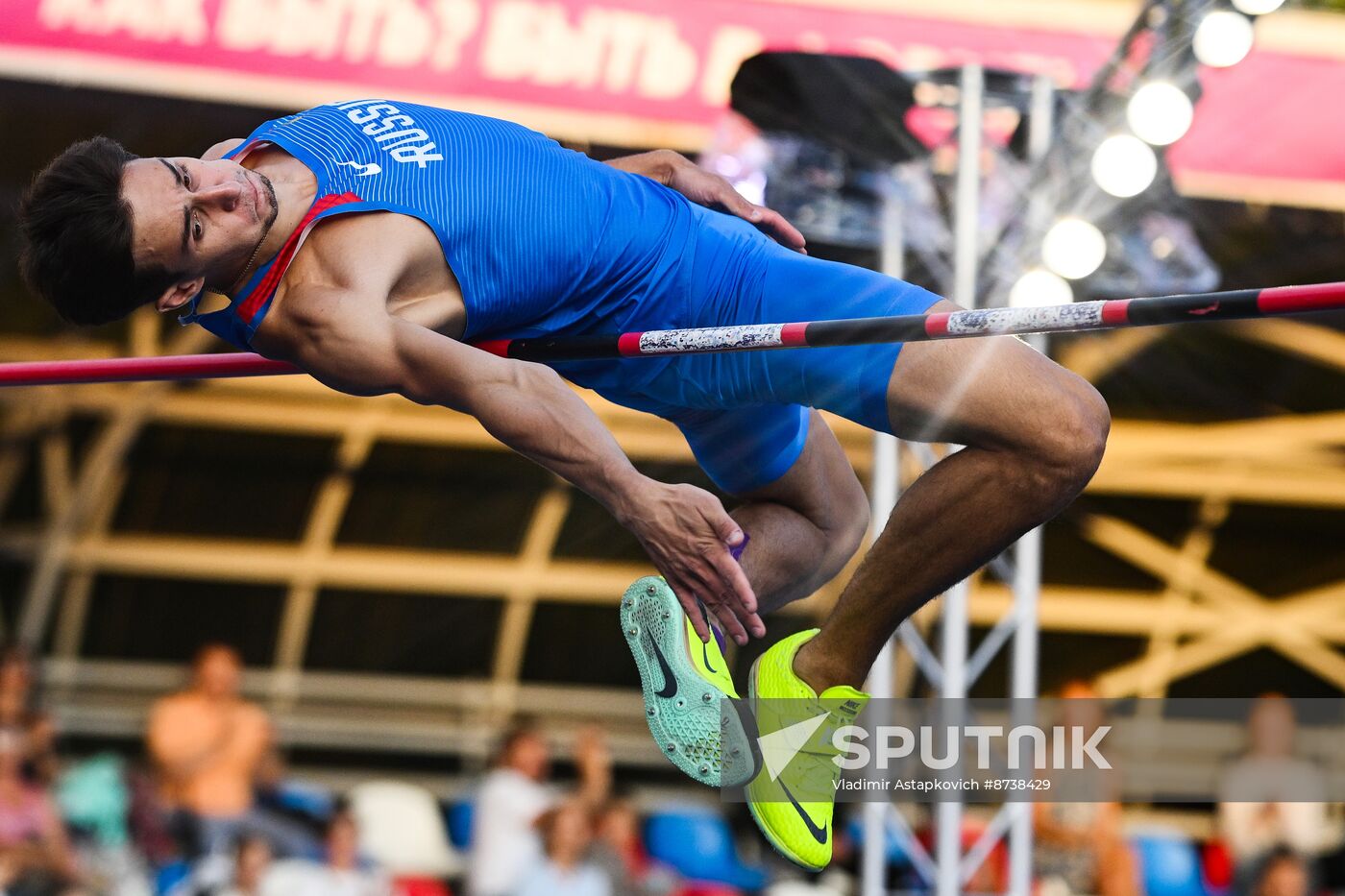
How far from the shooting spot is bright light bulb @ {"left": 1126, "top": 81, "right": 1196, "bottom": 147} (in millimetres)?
5258

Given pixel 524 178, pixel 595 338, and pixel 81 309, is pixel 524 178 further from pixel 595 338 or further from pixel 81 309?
pixel 81 309

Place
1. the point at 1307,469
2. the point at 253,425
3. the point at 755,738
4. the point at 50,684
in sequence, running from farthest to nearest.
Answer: the point at 1307,469 < the point at 253,425 < the point at 50,684 < the point at 755,738

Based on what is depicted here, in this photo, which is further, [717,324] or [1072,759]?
[1072,759]

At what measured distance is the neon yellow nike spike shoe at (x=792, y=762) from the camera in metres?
3.00

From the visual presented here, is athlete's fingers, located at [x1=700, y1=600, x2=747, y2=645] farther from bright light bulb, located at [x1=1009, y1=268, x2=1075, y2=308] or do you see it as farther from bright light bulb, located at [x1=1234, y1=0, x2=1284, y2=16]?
bright light bulb, located at [x1=1234, y1=0, x2=1284, y2=16]

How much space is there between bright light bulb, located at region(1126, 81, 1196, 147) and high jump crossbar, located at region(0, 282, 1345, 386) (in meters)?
2.65

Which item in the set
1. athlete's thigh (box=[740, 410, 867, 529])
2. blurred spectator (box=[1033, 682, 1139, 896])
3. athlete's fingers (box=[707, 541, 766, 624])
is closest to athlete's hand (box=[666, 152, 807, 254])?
athlete's thigh (box=[740, 410, 867, 529])

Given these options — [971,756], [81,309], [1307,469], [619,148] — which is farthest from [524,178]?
[1307,469]

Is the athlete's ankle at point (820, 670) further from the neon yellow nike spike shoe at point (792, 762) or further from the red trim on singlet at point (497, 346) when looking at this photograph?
the red trim on singlet at point (497, 346)

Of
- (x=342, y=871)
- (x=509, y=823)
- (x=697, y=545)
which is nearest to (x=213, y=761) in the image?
(x=342, y=871)

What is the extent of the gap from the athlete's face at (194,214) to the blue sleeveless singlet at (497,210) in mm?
60

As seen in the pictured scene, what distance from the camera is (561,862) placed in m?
6.31

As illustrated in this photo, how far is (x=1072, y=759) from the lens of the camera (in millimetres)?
5551

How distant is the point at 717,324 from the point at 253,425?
7456 millimetres
